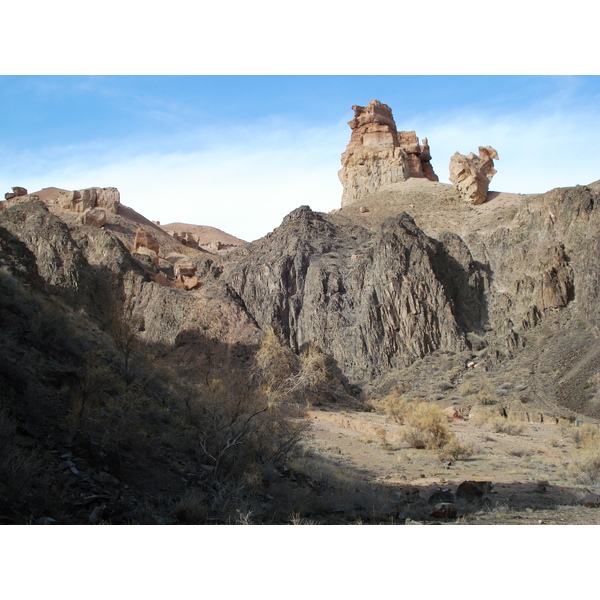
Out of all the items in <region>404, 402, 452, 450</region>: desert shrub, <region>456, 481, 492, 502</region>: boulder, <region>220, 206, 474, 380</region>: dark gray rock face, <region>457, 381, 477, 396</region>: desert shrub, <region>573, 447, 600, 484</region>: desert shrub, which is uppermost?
<region>220, 206, 474, 380</region>: dark gray rock face

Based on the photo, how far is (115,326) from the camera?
1498cm

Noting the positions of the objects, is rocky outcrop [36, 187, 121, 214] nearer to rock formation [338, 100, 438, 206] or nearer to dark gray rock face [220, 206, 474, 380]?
dark gray rock face [220, 206, 474, 380]

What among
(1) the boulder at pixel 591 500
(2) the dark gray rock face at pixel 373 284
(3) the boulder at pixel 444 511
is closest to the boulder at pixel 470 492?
(3) the boulder at pixel 444 511

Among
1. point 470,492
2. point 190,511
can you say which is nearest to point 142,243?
point 470,492

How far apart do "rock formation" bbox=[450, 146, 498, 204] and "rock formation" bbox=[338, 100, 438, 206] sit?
648 inches

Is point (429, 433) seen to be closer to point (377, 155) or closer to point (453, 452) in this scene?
point (453, 452)

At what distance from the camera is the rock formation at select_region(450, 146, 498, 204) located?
7219 centimetres

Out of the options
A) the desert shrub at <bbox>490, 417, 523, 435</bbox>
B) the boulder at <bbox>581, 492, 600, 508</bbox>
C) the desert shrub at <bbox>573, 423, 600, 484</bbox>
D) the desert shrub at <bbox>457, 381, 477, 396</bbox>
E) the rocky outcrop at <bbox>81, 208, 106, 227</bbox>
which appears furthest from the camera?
the rocky outcrop at <bbox>81, 208, 106, 227</bbox>

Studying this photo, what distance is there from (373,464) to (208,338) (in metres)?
26.3

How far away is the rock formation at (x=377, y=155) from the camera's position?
95188 mm

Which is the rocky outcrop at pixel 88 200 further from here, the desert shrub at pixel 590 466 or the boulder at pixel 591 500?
the boulder at pixel 591 500

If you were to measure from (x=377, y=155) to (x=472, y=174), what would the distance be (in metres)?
28.2

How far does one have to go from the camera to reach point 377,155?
97938 millimetres

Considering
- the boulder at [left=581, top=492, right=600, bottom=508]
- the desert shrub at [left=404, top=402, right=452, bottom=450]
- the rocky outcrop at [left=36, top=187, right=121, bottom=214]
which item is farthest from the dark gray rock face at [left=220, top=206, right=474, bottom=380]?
the boulder at [left=581, top=492, right=600, bottom=508]
